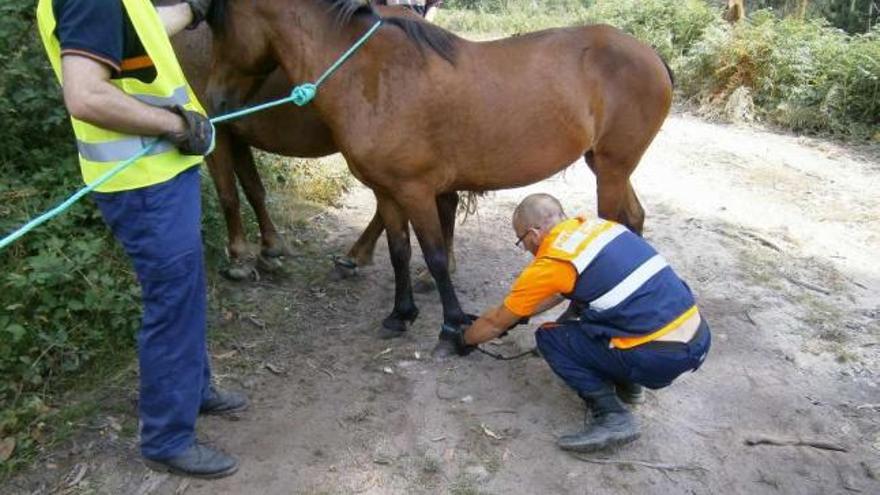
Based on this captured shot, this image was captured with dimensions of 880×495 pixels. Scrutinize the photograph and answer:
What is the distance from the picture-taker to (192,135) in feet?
7.50

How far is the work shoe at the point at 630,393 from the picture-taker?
124 inches

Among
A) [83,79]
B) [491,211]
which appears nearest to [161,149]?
[83,79]

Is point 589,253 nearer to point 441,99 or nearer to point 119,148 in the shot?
point 441,99

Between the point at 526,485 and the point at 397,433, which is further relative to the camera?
the point at 397,433

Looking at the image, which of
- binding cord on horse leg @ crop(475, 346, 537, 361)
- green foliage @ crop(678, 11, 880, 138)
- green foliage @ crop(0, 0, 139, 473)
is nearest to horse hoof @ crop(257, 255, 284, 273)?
green foliage @ crop(0, 0, 139, 473)

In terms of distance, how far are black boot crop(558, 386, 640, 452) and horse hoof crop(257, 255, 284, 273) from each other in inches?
85.9

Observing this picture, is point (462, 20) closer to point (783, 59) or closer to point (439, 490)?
point (783, 59)

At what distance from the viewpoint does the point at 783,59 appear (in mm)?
9070

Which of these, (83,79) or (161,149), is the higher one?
(83,79)

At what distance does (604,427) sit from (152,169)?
6.58ft

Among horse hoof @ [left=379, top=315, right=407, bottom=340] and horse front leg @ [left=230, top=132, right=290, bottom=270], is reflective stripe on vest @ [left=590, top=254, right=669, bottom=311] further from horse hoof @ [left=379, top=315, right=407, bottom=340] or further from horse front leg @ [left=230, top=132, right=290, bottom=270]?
horse front leg @ [left=230, top=132, right=290, bottom=270]

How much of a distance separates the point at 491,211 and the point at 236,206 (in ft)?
7.46

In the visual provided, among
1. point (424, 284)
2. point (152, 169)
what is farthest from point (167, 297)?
point (424, 284)

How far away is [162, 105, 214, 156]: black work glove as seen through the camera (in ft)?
7.46
